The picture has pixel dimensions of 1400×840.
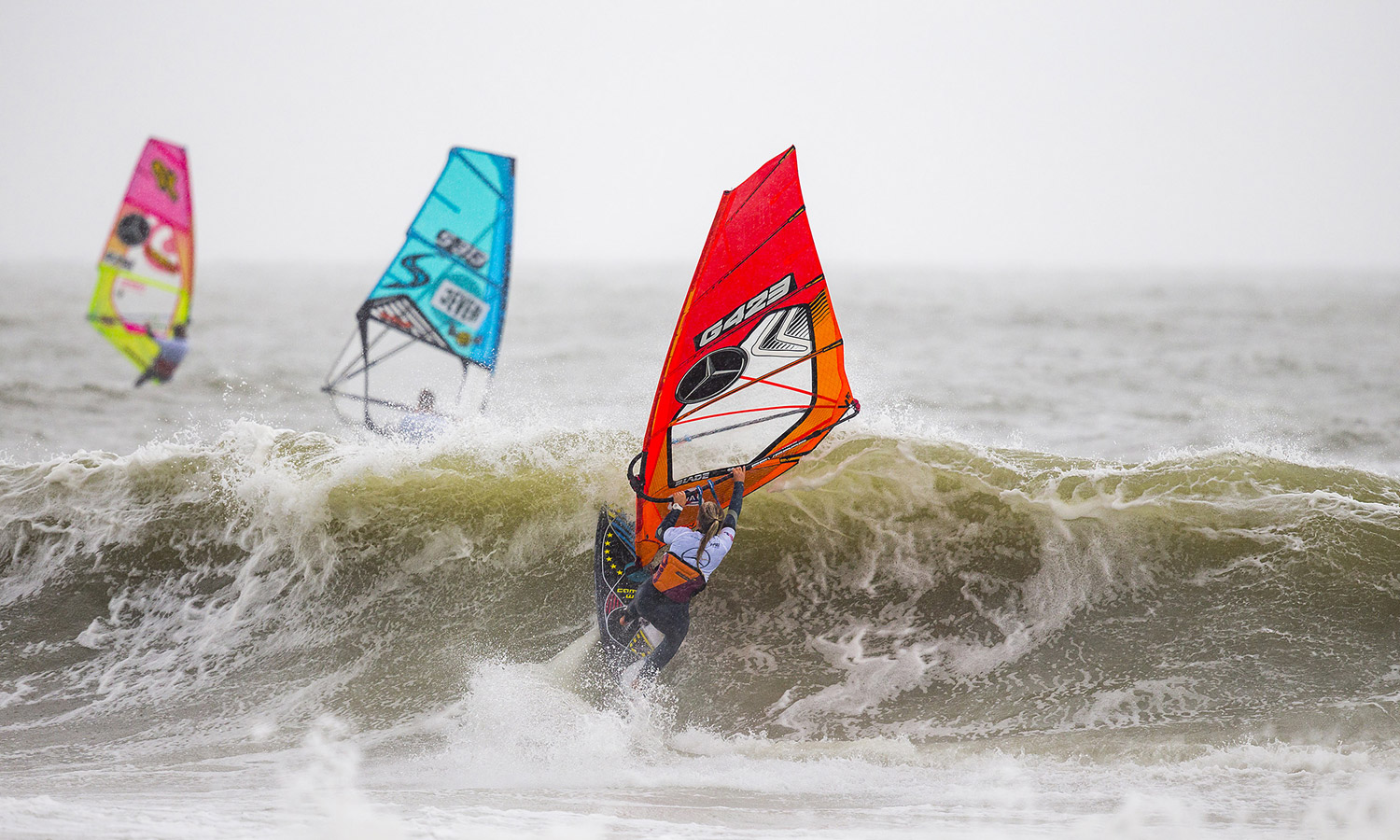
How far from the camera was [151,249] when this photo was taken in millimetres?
12109

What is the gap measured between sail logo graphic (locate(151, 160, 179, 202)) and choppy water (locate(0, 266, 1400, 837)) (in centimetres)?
624

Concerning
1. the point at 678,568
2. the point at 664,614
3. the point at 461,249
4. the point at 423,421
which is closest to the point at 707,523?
the point at 678,568

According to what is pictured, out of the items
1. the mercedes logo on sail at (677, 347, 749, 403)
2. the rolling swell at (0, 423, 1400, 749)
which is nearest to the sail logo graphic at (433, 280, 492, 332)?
the rolling swell at (0, 423, 1400, 749)

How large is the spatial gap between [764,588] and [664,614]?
1.33 meters

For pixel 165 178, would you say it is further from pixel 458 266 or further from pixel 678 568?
pixel 678 568

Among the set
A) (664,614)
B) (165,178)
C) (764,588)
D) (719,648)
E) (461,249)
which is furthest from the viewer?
(165,178)

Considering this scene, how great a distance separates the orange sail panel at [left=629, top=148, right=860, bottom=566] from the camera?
4.64 metres

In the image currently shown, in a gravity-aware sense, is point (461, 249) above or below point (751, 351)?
above

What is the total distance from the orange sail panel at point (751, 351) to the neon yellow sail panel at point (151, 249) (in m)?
9.33

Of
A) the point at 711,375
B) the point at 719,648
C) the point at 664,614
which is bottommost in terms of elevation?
the point at 719,648

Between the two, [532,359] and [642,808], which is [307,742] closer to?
[642,808]

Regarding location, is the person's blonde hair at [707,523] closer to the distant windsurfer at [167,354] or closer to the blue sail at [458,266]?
the blue sail at [458,266]

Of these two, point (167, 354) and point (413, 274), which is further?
point (167, 354)

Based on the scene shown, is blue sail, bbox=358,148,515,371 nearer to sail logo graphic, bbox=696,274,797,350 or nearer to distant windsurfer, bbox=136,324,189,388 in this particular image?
sail logo graphic, bbox=696,274,797,350
